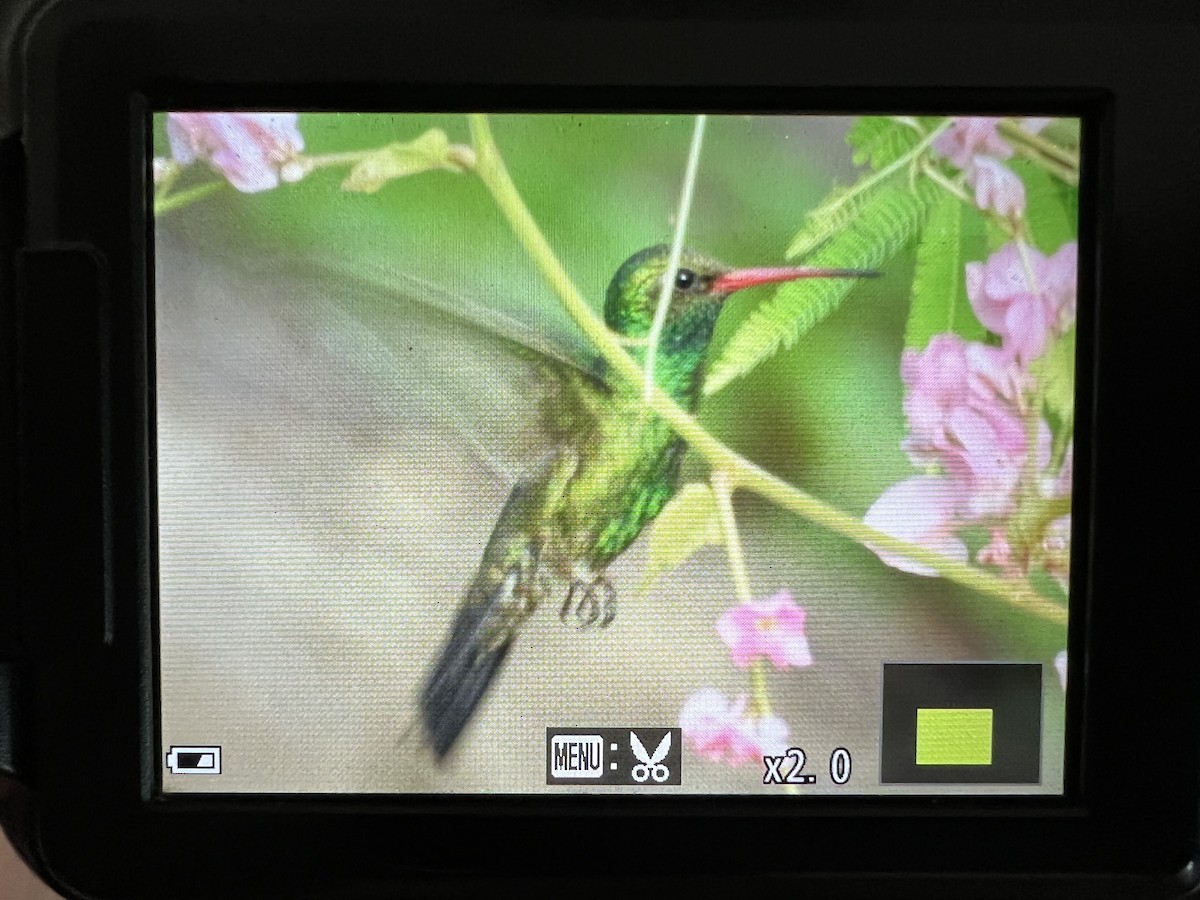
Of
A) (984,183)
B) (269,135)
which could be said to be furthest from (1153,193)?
(269,135)

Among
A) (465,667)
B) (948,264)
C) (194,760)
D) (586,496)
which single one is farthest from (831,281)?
(194,760)

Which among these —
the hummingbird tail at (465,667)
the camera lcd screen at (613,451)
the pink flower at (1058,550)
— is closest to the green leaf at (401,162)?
the camera lcd screen at (613,451)

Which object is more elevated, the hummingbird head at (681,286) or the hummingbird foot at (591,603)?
the hummingbird head at (681,286)

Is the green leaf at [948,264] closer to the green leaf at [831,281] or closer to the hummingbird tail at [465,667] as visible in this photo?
the green leaf at [831,281]

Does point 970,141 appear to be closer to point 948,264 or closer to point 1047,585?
point 948,264

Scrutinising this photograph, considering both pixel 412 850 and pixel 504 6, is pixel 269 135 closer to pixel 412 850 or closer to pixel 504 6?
pixel 504 6
